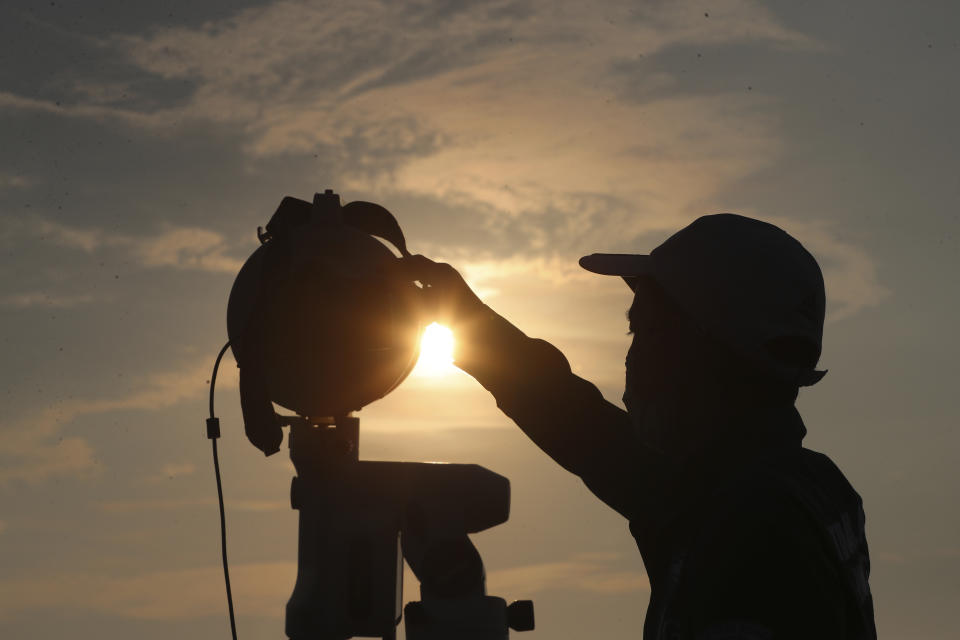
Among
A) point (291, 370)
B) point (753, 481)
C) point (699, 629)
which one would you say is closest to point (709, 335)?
point (753, 481)

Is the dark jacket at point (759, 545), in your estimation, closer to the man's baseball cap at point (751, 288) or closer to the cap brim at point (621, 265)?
the man's baseball cap at point (751, 288)

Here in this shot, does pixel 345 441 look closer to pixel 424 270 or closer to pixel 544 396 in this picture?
pixel 424 270

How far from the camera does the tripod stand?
195 inches

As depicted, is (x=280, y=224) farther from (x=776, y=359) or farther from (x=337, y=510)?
(x=776, y=359)

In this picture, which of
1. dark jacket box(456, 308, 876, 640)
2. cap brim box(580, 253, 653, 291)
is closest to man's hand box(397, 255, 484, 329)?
cap brim box(580, 253, 653, 291)

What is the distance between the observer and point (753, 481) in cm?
338

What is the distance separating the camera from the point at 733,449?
3.96 meters

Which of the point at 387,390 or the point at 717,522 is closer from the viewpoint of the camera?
the point at 717,522

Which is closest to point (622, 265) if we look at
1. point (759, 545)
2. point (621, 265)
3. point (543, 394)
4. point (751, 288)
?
point (621, 265)

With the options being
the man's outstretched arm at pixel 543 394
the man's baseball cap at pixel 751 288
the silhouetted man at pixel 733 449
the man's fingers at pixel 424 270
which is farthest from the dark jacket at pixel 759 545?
the man's fingers at pixel 424 270

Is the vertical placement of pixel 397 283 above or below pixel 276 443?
above

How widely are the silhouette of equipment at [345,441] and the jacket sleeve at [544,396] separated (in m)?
0.62

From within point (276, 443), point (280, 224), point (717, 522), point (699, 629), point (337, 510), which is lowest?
point (699, 629)

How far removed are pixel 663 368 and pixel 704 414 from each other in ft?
0.80
